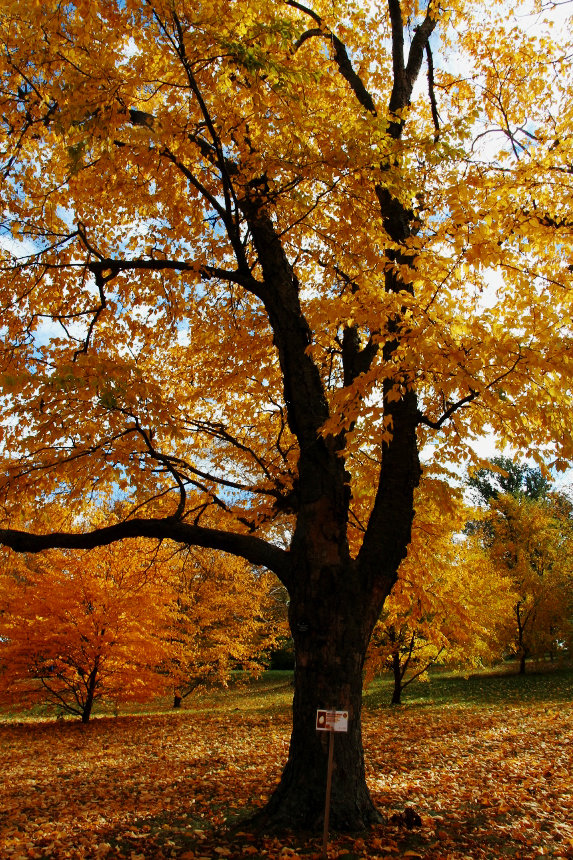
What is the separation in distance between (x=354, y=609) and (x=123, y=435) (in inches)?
108

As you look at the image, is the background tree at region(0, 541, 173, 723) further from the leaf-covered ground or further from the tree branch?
the tree branch

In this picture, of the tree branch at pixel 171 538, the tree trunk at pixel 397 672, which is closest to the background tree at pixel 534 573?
the tree trunk at pixel 397 672

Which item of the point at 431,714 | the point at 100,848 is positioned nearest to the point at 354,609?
the point at 100,848

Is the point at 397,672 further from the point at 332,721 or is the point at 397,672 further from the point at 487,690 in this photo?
the point at 332,721

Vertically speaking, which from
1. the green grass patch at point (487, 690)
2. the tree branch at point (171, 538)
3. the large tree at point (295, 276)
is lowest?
the green grass patch at point (487, 690)

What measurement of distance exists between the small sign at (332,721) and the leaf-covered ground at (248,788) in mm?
752

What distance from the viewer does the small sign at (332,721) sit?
4.09m

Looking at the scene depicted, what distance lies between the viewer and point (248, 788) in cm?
604

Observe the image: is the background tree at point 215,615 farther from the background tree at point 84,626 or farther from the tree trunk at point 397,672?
the tree trunk at point 397,672

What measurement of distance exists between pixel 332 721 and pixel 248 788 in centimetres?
270

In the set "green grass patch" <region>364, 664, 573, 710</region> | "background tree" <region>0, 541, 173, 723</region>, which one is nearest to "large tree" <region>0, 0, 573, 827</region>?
"background tree" <region>0, 541, 173, 723</region>

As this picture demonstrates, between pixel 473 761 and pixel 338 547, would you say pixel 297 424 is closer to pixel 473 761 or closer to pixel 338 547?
pixel 338 547

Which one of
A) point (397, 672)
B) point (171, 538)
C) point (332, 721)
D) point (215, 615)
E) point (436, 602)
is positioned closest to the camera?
point (332, 721)

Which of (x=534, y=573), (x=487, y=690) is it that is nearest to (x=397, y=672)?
(x=487, y=690)
